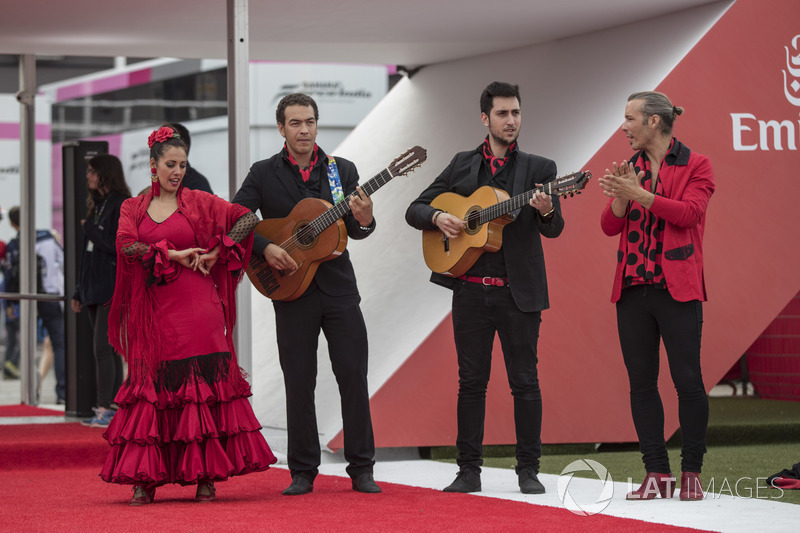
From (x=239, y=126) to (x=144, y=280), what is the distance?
1749 millimetres

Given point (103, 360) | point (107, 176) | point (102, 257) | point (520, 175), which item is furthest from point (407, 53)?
point (520, 175)

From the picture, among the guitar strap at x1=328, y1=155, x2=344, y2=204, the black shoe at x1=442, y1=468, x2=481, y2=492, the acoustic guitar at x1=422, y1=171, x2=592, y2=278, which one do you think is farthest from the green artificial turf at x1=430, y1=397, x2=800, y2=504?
the guitar strap at x1=328, y1=155, x2=344, y2=204

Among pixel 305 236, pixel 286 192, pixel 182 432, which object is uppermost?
pixel 286 192

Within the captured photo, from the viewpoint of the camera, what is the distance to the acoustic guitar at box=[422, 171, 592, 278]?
477cm

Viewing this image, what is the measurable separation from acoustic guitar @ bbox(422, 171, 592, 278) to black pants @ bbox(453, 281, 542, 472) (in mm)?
130

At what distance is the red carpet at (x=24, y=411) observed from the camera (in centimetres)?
861

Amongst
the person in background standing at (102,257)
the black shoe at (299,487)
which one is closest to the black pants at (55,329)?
the person in background standing at (102,257)

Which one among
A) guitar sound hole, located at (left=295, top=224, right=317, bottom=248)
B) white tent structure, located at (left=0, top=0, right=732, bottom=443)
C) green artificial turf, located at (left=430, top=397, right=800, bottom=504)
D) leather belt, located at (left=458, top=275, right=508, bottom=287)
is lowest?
green artificial turf, located at (left=430, top=397, right=800, bottom=504)

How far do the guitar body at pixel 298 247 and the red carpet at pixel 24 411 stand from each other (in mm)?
3957

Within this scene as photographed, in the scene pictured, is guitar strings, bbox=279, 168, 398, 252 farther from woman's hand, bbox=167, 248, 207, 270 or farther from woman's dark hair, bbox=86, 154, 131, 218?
woman's dark hair, bbox=86, 154, 131, 218

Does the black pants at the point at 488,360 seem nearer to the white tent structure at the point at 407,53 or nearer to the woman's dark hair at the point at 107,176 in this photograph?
the white tent structure at the point at 407,53

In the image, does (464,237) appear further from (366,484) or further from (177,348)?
(177,348)

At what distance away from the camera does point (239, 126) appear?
6301 millimetres

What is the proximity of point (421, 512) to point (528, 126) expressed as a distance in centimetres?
412
